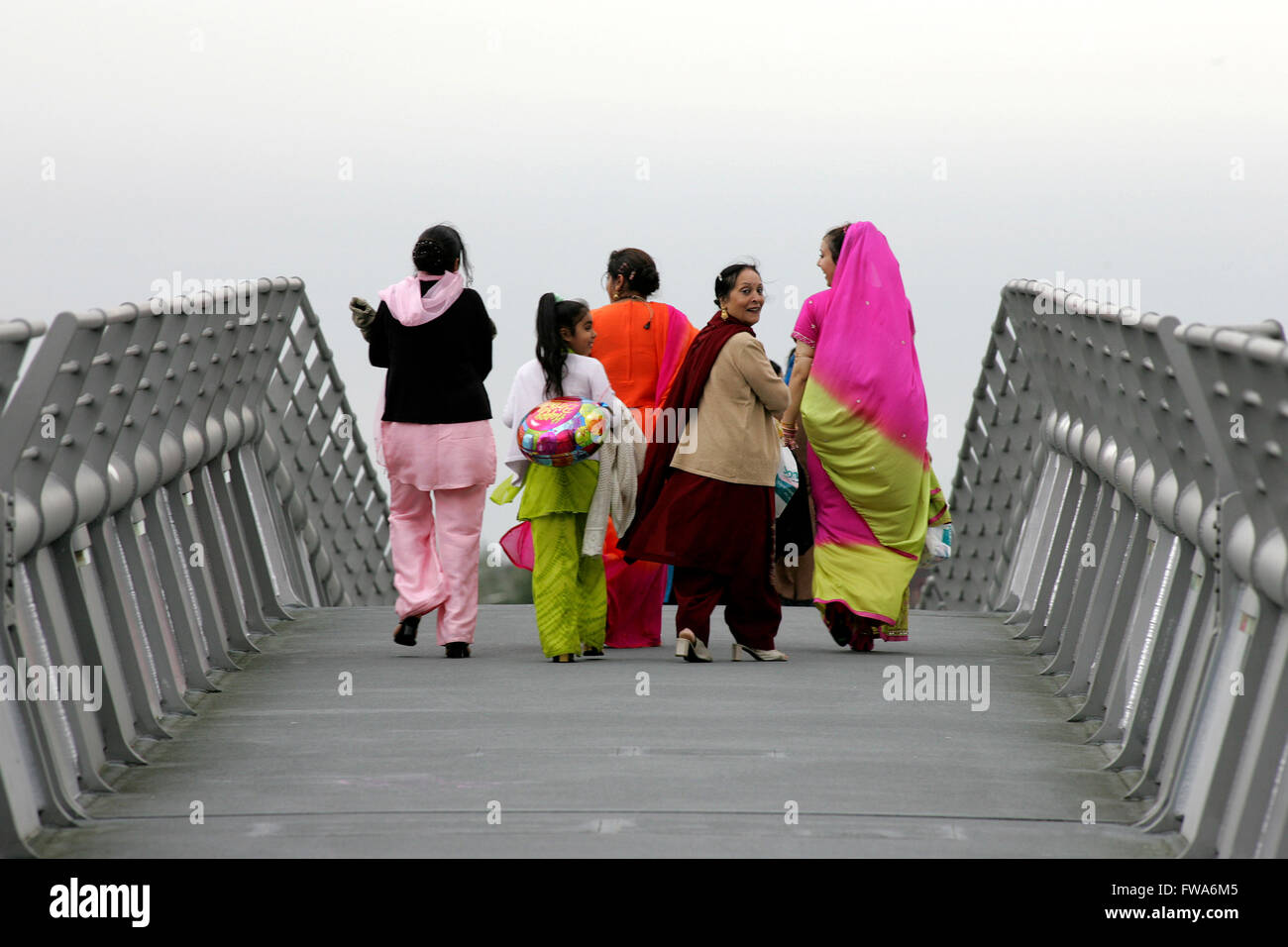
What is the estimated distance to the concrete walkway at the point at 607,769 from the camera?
5.73m

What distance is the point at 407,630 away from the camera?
950 centimetres

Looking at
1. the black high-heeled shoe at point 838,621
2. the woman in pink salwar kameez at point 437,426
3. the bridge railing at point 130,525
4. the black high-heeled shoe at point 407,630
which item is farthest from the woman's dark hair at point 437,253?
the black high-heeled shoe at point 838,621

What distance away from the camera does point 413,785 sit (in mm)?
6402

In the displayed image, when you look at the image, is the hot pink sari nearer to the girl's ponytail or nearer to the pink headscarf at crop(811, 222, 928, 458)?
the pink headscarf at crop(811, 222, 928, 458)

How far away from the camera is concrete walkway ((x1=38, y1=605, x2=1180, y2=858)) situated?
5.73m

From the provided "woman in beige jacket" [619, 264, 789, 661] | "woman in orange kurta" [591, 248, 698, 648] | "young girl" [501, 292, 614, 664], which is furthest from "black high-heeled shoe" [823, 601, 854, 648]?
"young girl" [501, 292, 614, 664]

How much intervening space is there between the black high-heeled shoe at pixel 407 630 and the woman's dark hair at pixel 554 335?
1.06 metres

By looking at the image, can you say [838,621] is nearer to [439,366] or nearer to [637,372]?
[637,372]

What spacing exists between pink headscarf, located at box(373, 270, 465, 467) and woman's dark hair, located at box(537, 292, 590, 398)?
1.16 feet

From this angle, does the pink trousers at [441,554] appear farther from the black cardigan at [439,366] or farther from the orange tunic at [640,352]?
the orange tunic at [640,352]

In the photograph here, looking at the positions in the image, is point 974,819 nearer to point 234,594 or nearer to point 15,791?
point 15,791
